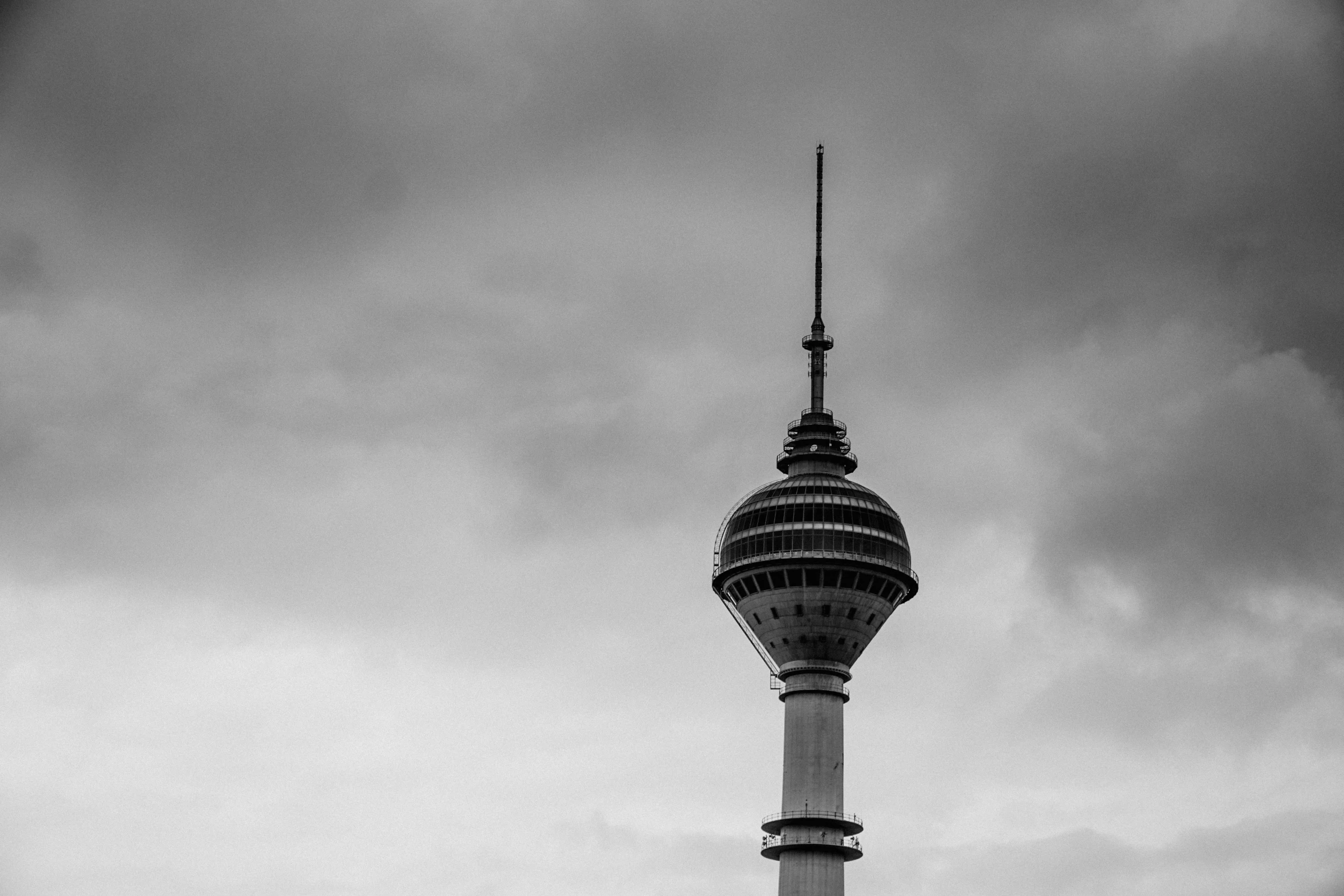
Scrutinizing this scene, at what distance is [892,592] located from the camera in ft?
621

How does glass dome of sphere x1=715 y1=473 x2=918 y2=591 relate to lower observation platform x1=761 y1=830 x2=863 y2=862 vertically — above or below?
above

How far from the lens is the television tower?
18088cm

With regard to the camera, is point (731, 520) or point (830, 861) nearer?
point (830, 861)

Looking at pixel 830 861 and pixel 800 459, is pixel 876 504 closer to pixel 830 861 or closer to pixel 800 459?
pixel 800 459

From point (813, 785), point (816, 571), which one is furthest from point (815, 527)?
point (813, 785)

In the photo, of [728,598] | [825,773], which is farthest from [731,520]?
[825,773]

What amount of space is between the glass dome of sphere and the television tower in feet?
0.35

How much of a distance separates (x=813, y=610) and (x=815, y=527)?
6894 millimetres

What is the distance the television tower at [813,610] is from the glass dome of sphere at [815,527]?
108mm

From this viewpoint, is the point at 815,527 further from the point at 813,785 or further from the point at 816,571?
the point at 813,785

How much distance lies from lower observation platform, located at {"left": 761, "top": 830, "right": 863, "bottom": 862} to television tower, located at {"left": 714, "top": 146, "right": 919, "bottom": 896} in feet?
0.30

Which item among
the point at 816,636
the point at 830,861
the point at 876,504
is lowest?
the point at 830,861

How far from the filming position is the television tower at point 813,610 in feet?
593

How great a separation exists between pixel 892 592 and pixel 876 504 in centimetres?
783
